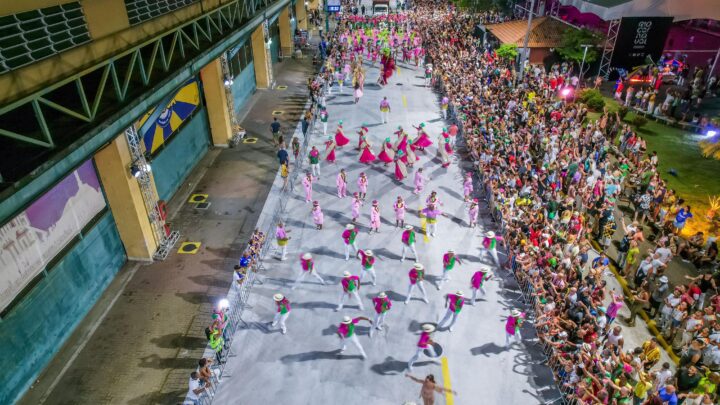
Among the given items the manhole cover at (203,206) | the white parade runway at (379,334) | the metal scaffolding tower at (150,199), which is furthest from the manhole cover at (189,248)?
the white parade runway at (379,334)

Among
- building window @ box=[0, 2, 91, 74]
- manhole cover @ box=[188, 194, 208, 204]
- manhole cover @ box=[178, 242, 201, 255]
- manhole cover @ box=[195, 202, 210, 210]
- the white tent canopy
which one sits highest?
building window @ box=[0, 2, 91, 74]

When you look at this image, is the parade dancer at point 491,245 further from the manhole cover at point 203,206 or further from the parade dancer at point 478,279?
the manhole cover at point 203,206

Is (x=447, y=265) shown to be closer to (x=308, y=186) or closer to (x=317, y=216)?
(x=317, y=216)

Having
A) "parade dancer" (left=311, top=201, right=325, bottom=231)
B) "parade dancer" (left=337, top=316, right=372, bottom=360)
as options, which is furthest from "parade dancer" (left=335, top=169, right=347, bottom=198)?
"parade dancer" (left=337, top=316, right=372, bottom=360)

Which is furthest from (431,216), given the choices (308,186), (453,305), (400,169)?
(308,186)

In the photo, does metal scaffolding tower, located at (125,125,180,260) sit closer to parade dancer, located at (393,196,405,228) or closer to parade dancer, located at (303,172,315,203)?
parade dancer, located at (303,172,315,203)

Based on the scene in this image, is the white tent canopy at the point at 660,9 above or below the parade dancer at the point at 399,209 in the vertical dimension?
above

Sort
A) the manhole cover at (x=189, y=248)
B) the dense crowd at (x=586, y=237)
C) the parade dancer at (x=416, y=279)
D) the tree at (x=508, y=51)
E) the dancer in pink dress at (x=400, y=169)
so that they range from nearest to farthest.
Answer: the dense crowd at (x=586, y=237) < the parade dancer at (x=416, y=279) < the manhole cover at (x=189, y=248) < the dancer in pink dress at (x=400, y=169) < the tree at (x=508, y=51)
